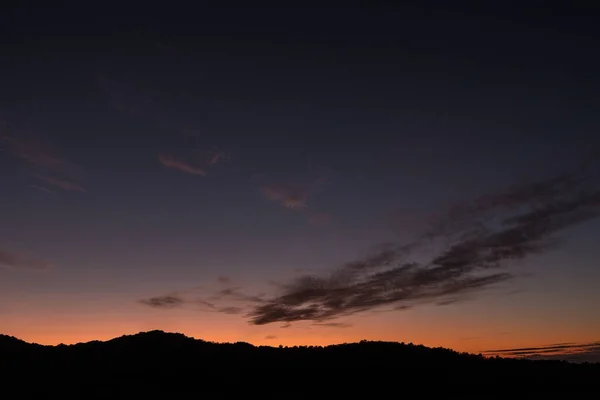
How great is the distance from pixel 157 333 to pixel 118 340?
3929 millimetres

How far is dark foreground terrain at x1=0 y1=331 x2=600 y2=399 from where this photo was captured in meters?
35.5

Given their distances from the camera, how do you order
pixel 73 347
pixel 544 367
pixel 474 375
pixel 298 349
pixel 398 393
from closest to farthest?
pixel 398 393 → pixel 474 375 → pixel 544 367 → pixel 298 349 → pixel 73 347

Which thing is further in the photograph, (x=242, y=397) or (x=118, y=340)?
(x=118, y=340)

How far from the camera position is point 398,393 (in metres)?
34.5

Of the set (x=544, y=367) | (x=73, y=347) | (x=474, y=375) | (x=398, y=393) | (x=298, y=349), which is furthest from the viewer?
(x=73, y=347)

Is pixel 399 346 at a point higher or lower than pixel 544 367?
higher

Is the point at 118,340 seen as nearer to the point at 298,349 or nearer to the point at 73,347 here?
the point at 73,347

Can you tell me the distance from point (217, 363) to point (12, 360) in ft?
68.7

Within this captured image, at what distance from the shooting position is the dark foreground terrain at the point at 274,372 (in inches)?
1399

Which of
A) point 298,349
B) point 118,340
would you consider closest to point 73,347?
point 118,340

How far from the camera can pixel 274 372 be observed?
130 feet

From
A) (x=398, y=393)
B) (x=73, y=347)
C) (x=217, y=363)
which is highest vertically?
(x=73, y=347)

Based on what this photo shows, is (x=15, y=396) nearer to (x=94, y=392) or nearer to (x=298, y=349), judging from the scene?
(x=94, y=392)

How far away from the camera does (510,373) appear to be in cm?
3928
